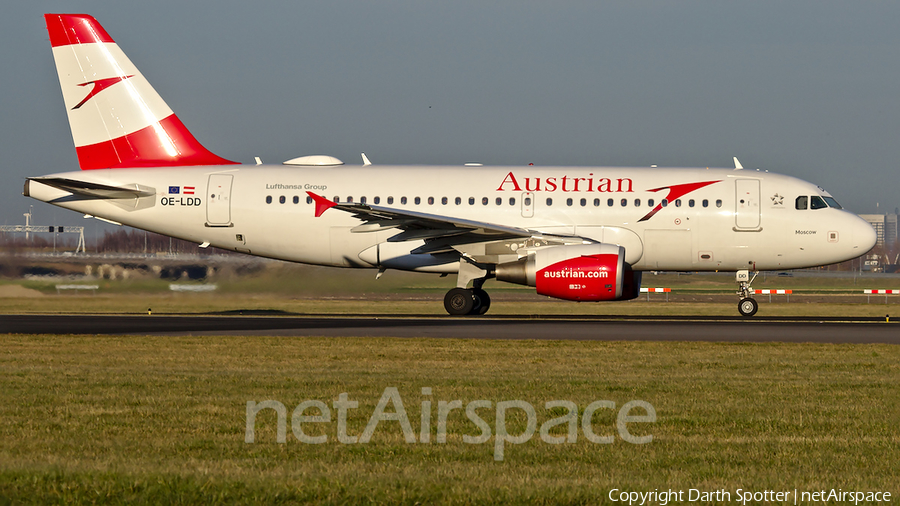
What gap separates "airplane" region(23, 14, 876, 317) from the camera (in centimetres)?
2378

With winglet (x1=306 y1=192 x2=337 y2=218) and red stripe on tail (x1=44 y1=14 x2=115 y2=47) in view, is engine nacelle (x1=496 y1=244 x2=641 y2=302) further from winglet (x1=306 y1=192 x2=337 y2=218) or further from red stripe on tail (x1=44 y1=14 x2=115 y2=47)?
red stripe on tail (x1=44 y1=14 x2=115 y2=47)

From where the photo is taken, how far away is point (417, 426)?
790 centimetres

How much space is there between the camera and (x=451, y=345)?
15680 millimetres

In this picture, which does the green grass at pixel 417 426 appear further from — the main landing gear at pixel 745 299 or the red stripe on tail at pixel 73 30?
the red stripe on tail at pixel 73 30

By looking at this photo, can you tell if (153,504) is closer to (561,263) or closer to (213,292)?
(561,263)

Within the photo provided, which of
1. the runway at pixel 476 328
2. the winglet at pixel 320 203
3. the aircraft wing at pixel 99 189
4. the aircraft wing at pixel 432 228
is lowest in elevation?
the runway at pixel 476 328

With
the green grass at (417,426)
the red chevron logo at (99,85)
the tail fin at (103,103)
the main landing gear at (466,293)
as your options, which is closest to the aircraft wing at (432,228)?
the main landing gear at (466,293)

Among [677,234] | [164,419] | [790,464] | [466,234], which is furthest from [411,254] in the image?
[790,464]

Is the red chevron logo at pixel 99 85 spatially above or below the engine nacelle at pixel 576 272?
above

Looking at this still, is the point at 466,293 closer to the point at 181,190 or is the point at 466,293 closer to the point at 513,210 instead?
the point at 513,210

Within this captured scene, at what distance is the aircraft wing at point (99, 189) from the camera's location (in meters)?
23.7

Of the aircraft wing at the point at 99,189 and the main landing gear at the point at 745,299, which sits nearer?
the aircraft wing at the point at 99,189

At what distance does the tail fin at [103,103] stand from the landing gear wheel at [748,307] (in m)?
14.4

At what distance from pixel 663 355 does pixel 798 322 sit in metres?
8.93
